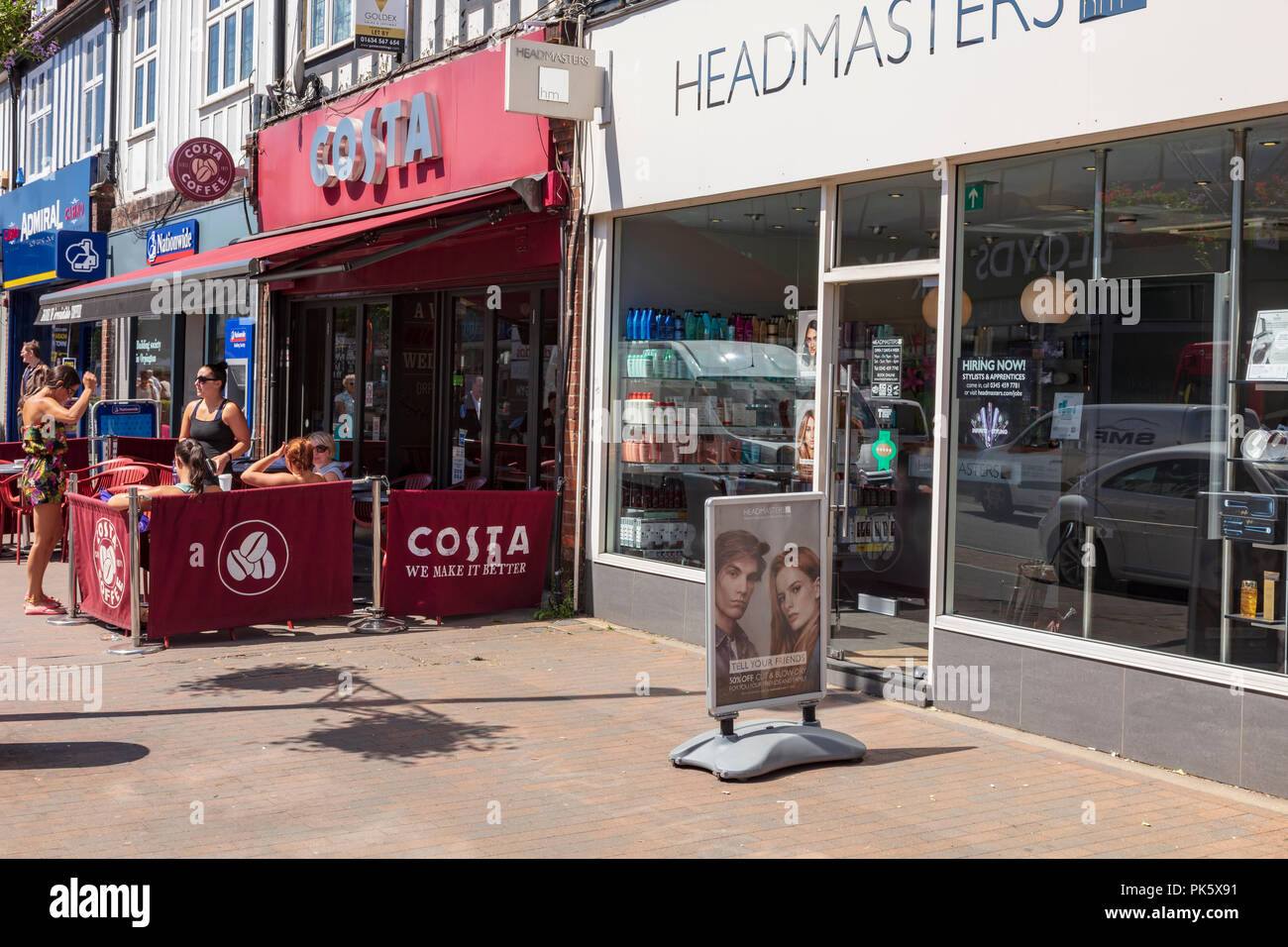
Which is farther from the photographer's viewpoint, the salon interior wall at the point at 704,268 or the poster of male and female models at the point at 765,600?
the salon interior wall at the point at 704,268

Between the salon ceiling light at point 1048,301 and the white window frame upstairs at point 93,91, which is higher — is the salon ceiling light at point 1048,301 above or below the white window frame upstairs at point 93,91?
below

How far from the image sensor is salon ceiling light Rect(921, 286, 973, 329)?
7.44 metres

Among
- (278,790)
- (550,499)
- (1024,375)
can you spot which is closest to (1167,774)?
(1024,375)

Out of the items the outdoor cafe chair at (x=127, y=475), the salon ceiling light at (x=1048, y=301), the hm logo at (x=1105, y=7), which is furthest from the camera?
the outdoor cafe chair at (x=127, y=475)

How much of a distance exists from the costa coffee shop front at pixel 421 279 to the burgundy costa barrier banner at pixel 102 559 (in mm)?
3043

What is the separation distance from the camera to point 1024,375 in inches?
282

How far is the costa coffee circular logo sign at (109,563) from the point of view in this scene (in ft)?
29.1

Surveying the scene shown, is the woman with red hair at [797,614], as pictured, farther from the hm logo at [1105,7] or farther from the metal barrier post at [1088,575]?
the hm logo at [1105,7]

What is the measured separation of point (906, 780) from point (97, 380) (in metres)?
17.7

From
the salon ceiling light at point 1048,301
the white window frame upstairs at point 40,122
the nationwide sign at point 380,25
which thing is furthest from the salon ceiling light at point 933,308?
the white window frame upstairs at point 40,122

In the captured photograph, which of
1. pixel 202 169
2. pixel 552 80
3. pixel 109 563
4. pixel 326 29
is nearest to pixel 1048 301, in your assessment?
pixel 552 80

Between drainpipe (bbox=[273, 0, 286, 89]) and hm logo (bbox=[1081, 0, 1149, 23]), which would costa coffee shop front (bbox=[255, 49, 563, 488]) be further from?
hm logo (bbox=[1081, 0, 1149, 23])

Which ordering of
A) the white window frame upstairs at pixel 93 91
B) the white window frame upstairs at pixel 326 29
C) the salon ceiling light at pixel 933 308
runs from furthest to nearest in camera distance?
the white window frame upstairs at pixel 93 91 → the white window frame upstairs at pixel 326 29 → the salon ceiling light at pixel 933 308

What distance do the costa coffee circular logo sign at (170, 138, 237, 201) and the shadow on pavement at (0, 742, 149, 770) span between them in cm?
1034
